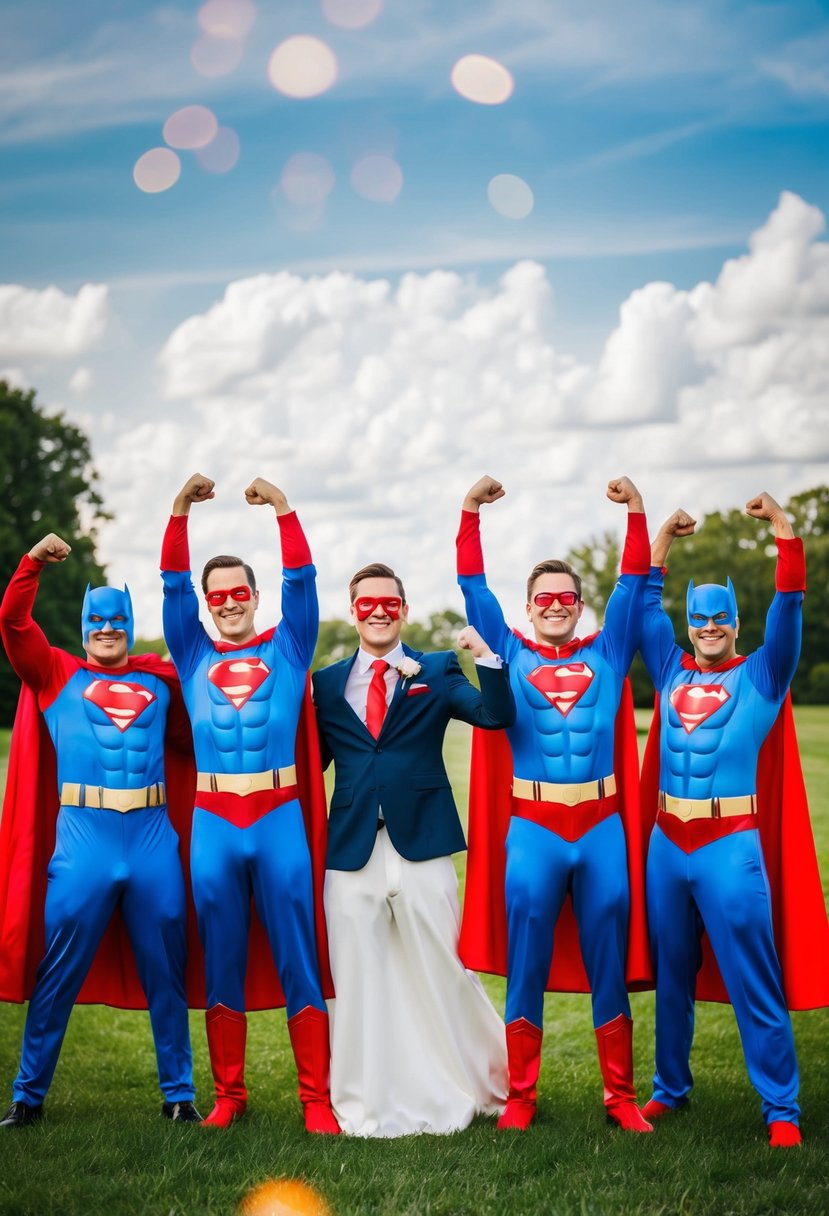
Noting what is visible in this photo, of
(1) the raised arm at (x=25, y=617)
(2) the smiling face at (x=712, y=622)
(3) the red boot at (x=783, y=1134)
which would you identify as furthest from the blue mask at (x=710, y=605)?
(1) the raised arm at (x=25, y=617)

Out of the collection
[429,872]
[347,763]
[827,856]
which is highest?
[347,763]

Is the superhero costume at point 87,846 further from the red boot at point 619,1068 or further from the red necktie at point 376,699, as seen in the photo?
the red boot at point 619,1068

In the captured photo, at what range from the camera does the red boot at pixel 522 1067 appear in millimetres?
5410

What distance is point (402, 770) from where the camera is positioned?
550cm

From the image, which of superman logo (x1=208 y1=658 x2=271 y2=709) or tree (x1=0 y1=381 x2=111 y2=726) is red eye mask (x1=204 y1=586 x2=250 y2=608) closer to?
superman logo (x1=208 y1=658 x2=271 y2=709)

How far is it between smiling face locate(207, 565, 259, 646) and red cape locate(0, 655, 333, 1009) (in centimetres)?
42

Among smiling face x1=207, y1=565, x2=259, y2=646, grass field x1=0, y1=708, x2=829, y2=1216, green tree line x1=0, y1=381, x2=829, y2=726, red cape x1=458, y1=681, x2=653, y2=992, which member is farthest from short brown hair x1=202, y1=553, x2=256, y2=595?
green tree line x1=0, y1=381, x2=829, y2=726

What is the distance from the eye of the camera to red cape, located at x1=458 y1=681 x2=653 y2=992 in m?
5.54

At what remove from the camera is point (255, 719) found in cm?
545

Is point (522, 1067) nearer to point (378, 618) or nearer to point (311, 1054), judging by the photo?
point (311, 1054)

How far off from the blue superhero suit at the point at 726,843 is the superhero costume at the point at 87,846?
2276 mm

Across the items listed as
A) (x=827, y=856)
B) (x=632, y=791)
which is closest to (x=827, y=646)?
(x=827, y=856)

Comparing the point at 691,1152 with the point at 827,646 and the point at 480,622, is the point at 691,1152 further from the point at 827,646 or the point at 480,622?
the point at 827,646

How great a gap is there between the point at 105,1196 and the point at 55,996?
46.6 inches
